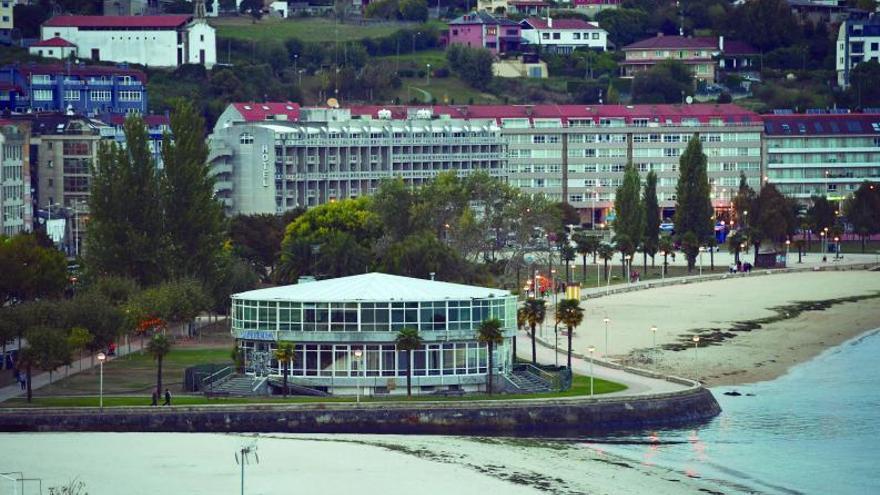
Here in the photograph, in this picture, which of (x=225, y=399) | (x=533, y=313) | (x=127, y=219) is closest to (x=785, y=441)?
(x=533, y=313)

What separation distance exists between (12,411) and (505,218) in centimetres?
6846

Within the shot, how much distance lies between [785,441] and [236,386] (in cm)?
2284

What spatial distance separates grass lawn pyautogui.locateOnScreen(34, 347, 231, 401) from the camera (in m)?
104

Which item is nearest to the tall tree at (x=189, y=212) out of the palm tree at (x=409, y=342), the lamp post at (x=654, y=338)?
the lamp post at (x=654, y=338)

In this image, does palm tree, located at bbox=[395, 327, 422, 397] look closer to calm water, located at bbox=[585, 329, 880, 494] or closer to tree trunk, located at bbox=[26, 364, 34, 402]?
calm water, located at bbox=[585, 329, 880, 494]

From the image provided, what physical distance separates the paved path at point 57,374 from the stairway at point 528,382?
17.8m

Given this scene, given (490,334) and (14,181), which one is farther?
(14,181)

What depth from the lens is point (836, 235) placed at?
19575 centimetres

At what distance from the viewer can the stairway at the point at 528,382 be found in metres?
104

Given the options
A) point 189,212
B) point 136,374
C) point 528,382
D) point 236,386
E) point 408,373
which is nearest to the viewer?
point 408,373

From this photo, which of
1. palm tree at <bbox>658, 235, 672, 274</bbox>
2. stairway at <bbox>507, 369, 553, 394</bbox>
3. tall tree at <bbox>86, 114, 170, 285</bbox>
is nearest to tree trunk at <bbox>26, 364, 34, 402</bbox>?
stairway at <bbox>507, 369, 553, 394</bbox>

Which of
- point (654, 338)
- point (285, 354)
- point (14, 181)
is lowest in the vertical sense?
point (654, 338)

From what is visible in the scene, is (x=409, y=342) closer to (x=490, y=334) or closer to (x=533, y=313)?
(x=490, y=334)

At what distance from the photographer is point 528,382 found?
4146 inches
